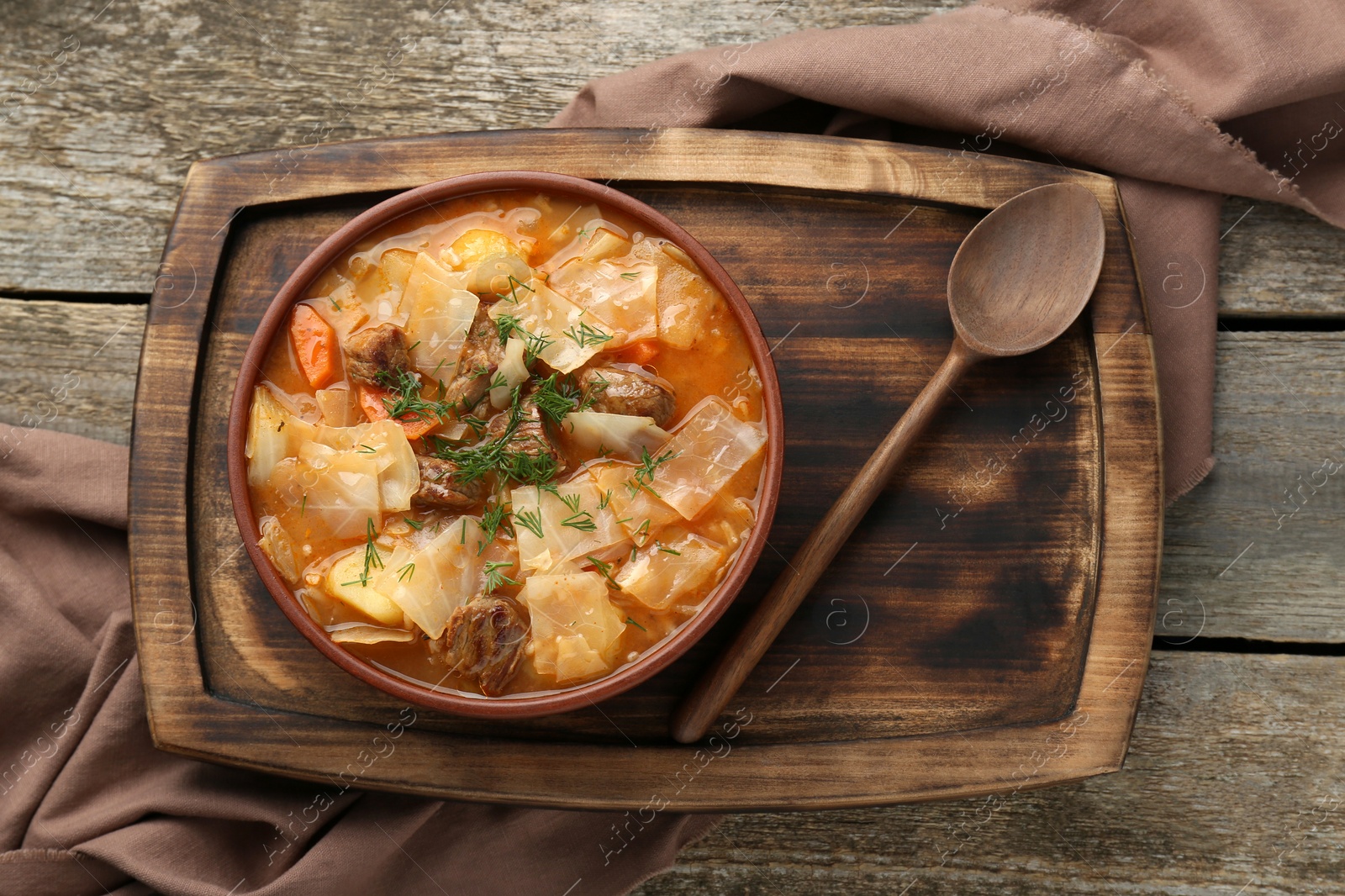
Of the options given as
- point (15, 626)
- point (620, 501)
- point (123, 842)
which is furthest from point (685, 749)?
point (15, 626)

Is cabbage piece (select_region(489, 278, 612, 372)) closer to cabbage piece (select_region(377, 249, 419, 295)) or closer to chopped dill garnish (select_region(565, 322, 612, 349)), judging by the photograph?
chopped dill garnish (select_region(565, 322, 612, 349))

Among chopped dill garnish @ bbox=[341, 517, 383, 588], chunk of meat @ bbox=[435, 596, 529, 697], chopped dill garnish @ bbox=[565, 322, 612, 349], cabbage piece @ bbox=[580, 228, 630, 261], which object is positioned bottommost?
chunk of meat @ bbox=[435, 596, 529, 697]

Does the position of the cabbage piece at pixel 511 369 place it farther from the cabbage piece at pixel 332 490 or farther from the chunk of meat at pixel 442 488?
the cabbage piece at pixel 332 490

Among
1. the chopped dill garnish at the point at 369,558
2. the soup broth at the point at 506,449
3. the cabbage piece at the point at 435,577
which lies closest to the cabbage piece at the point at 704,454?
the soup broth at the point at 506,449

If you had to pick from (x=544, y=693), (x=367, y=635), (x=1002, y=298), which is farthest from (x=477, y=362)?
(x=1002, y=298)

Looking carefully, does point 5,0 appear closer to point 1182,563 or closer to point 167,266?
point 167,266

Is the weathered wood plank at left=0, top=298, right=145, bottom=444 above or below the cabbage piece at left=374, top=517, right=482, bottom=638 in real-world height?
above

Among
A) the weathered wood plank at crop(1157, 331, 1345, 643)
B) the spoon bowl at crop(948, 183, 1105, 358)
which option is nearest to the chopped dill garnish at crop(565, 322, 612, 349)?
the spoon bowl at crop(948, 183, 1105, 358)
